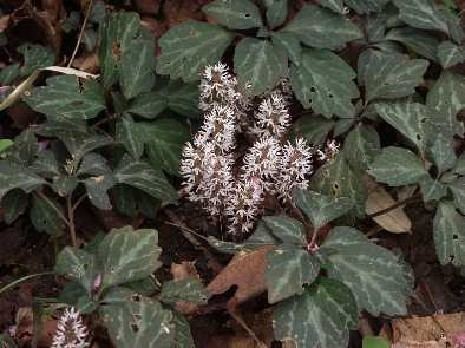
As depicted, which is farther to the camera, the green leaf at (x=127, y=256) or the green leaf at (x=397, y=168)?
the green leaf at (x=397, y=168)

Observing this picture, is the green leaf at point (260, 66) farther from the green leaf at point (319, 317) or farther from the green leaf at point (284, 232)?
the green leaf at point (319, 317)

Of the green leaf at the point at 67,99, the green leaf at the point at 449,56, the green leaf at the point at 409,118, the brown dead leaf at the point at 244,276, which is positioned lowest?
the brown dead leaf at the point at 244,276

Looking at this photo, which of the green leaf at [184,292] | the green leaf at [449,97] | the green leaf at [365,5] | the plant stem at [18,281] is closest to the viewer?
the green leaf at [184,292]

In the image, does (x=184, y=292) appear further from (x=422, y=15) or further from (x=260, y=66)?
(x=422, y=15)

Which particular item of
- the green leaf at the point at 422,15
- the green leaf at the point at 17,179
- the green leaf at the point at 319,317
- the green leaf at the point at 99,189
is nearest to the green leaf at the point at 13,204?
the green leaf at the point at 17,179

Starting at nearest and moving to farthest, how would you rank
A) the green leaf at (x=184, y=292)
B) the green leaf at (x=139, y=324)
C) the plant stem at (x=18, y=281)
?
the green leaf at (x=139, y=324) → the green leaf at (x=184, y=292) → the plant stem at (x=18, y=281)
